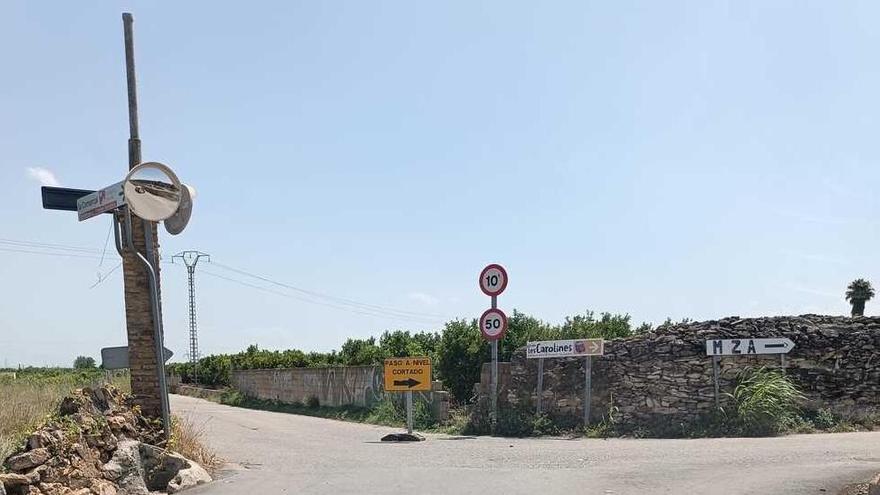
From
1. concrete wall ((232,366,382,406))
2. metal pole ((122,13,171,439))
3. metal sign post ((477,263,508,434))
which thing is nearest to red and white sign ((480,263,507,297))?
metal sign post ((477,263,508,434))

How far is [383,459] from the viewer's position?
1234cm

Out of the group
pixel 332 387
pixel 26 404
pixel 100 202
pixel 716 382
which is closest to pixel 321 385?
pixel 332 387

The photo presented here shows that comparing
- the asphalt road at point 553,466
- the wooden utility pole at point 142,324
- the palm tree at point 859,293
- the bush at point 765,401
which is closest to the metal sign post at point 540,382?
the asphalt road at point 553,466

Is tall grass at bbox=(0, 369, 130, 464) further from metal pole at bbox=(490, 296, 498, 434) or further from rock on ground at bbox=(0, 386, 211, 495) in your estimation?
metal pole at bbox=(490, 296, 498, 434)

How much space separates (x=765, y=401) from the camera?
14500 millimetres

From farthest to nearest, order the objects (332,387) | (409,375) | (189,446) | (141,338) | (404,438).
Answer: (332,387), (409,375), (404,438), (189,446), (141,338)

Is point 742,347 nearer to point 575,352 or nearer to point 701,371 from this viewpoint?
point 701,371

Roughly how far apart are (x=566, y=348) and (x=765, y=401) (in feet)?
13.3

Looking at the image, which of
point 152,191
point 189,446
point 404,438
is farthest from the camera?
point 404,438

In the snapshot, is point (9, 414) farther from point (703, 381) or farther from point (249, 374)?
point (249, 374)

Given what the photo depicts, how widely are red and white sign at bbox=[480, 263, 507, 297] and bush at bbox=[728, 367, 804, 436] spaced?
16.4 feet

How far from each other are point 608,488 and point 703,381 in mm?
7264

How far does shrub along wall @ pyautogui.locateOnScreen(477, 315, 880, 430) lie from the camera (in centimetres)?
1537

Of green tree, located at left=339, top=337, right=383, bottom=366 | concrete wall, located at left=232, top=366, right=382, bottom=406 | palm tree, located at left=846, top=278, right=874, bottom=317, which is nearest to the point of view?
concrete wall, located at left=232, top=366, right=382, bottom=406
